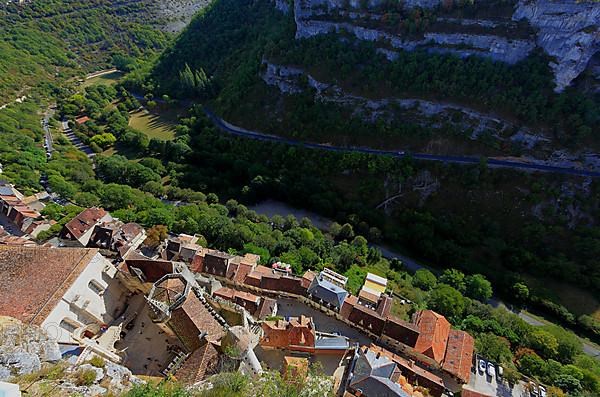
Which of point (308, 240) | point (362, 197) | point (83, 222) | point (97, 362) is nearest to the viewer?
point (97, 362)

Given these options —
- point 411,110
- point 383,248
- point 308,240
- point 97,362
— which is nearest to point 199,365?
point 97,362

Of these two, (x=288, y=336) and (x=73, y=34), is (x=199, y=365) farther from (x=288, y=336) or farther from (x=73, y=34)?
(x=73, y=34)

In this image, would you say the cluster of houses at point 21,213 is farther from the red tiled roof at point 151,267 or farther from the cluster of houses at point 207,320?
the red tiled roof at point 151,267

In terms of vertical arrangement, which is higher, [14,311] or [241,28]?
[241,28]

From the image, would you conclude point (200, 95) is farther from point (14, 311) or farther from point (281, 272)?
point (14, 311)

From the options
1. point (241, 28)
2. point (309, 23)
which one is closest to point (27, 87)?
point (241, 28)

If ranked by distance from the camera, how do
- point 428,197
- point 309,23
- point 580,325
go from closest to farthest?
1. point 580,325
2. point 428,197
3. point 309,23

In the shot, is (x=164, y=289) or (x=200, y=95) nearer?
(x=164, y=289)
